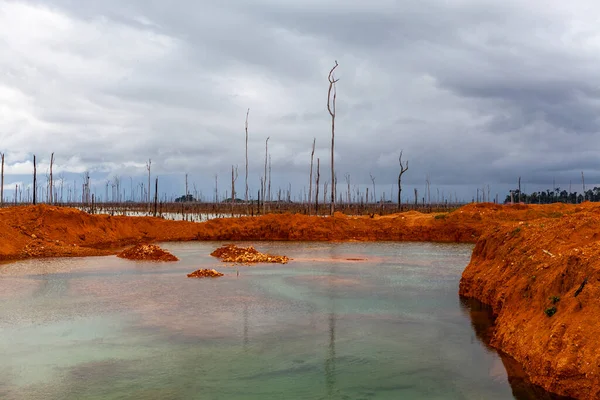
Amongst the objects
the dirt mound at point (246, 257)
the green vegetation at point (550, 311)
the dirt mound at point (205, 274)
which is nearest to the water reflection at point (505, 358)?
the green vegetation at point (550, 311)

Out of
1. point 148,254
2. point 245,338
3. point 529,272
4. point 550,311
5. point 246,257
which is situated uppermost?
point 529,272

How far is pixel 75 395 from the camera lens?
23.1 ft

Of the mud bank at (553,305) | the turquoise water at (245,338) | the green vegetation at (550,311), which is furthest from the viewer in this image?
the green vegetation at (550,311)

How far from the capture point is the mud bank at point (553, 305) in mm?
6578

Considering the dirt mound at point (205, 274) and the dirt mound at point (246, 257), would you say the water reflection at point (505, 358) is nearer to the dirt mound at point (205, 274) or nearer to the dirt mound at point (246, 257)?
the dirt mound at point (205, 274)

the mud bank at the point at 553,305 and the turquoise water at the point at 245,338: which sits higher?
the mud bank at the point at 553,305

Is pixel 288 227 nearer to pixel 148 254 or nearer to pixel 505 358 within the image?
pixel 148 254

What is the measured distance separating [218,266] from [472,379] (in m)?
14.4

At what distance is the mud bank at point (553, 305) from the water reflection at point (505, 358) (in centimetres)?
10

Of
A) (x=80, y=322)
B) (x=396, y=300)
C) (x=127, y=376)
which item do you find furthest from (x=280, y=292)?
(x=127, y=376)

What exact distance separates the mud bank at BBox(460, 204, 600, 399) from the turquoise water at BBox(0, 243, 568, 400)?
1.66ft

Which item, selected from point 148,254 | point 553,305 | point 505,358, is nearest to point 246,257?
point 148,254

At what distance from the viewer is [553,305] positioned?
7.91m

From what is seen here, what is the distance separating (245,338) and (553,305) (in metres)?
5.87
